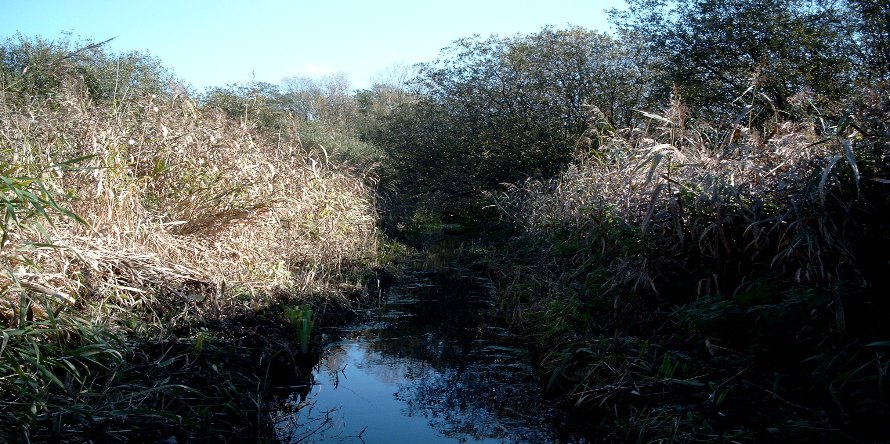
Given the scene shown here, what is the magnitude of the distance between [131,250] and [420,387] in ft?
8.31

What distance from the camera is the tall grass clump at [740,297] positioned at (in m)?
3.32

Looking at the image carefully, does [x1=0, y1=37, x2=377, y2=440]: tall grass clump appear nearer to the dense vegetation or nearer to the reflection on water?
the dense vegetation

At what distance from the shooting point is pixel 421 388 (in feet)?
17.7

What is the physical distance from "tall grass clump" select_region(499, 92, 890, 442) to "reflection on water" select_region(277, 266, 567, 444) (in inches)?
16.1

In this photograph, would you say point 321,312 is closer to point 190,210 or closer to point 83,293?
point 190,210

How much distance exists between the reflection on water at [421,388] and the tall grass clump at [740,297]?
16.1 inches

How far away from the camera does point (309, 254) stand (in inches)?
331

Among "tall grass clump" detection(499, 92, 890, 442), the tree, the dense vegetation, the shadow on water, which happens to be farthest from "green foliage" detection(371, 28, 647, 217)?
"tall grass clump" detection(499, 92, 890, 442)

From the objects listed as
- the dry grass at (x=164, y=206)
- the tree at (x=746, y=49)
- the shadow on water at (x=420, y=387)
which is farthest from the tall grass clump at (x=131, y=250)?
the tree at (x=746, y=49)

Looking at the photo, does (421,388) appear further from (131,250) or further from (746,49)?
(746,49)

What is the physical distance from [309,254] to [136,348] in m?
4.23

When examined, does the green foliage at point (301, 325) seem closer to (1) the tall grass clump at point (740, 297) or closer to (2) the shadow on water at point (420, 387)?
(2) the shadow on water at point (420, 387)

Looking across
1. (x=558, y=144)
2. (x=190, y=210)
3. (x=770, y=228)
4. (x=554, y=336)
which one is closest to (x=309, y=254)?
(x=190, y=210)

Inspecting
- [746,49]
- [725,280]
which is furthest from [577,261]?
[746,49]
